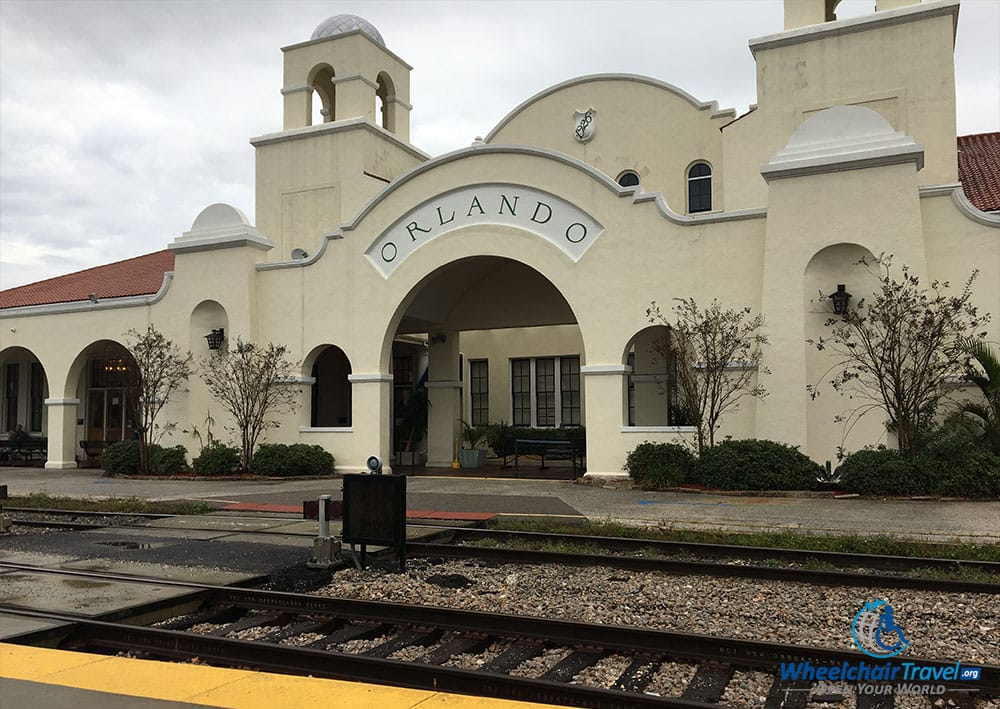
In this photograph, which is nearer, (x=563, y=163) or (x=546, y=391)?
(x=563, y=163)

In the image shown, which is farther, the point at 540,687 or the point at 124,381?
the point at 124,381

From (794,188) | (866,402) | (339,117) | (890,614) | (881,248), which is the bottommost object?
→ (890,614)

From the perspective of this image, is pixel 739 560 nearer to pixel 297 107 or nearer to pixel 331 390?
pixel 331 390

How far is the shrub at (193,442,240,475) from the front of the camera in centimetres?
2127

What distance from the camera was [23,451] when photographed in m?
27.4

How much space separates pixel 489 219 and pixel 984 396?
432 inches

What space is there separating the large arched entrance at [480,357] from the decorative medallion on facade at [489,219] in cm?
95

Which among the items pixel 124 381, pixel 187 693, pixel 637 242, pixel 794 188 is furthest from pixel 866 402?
pixel 124 381

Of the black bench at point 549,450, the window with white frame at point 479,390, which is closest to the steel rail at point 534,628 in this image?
the black bench at point 549,450

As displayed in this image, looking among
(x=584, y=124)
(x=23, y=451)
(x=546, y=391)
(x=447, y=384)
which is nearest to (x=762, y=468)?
(x=447, y=384)

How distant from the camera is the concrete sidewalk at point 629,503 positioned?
11680 millimetres

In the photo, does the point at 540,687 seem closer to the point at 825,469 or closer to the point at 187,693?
the point at 187,693

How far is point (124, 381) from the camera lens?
27141 millimetres

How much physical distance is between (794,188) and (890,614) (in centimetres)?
1115
